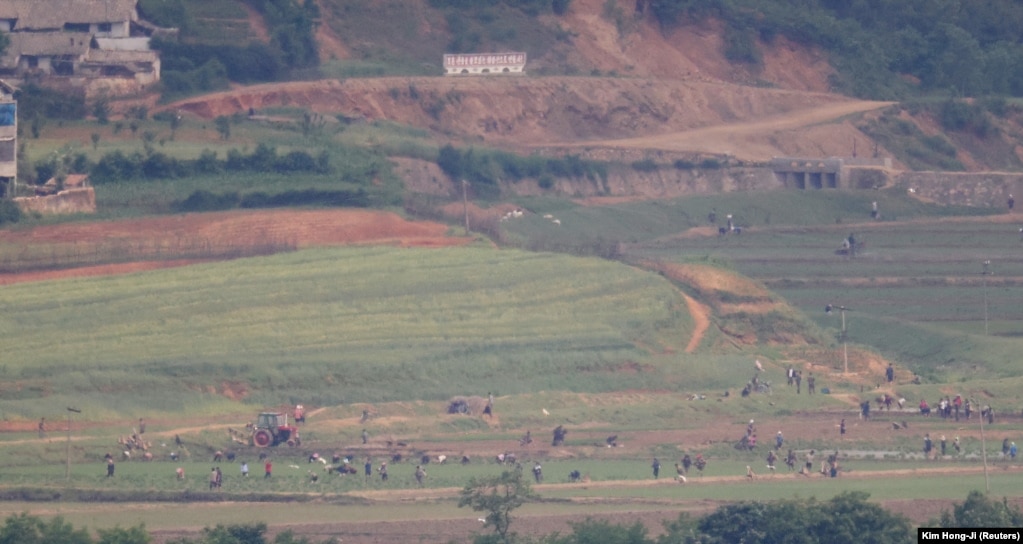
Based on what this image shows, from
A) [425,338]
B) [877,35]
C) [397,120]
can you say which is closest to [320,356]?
[425,338]

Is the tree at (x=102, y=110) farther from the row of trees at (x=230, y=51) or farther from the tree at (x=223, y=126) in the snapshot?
the row of trees at (x=230, y=51)

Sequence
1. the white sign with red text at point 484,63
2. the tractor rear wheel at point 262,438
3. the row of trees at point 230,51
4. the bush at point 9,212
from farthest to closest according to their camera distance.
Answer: the white sign with red text at point 484,63 < the row of trees at point 230,51 < the bush at point 9,212 < the tractor rear wheel at point 262,438

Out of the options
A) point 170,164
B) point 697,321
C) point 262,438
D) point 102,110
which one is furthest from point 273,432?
point 102,110

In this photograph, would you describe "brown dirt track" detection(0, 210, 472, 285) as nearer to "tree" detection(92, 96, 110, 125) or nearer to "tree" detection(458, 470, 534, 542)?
"tree" detection(92, 96, 110, 125)

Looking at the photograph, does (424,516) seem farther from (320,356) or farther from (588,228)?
(588,228)

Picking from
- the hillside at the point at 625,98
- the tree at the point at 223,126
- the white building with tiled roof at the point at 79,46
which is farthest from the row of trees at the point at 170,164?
the white building with tiled roof at the point at 79,46

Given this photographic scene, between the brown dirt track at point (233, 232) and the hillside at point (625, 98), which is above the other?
the hillside at point (625, 98)

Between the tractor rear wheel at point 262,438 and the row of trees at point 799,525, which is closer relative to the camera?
the row of trees at point 799,525

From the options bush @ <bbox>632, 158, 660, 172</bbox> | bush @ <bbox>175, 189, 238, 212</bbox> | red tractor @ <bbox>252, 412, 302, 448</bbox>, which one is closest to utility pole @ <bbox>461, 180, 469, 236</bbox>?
bush @ <bbox>175, 189, 238, 212</bbox>
